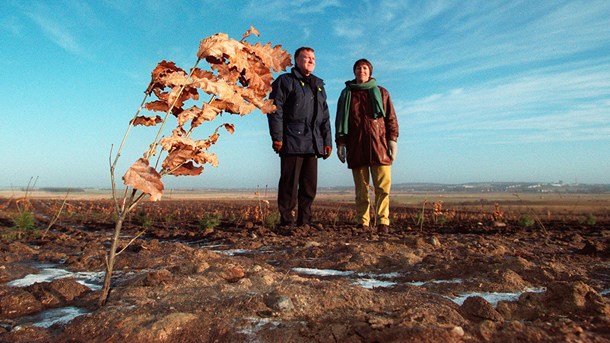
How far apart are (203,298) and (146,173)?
2.27ft

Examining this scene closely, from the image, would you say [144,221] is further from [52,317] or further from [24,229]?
[52,317]

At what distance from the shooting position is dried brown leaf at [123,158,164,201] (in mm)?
1705

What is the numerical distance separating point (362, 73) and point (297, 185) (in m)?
1.71

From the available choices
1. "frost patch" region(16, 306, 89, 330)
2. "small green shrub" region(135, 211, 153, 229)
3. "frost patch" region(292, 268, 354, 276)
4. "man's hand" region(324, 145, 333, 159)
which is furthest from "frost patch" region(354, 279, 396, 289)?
"small green shrub" region(135, 211, 153, 229)

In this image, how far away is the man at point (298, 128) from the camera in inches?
210

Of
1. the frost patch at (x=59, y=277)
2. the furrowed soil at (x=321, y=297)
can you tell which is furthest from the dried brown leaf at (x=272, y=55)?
the frost patch at (x=59, y=277)

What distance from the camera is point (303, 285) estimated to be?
7.00ft

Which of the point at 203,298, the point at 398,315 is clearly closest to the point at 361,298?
the point at 398,315

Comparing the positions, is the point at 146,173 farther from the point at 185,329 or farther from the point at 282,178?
the point at 282,178

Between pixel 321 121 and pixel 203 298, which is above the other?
pixel 321 121

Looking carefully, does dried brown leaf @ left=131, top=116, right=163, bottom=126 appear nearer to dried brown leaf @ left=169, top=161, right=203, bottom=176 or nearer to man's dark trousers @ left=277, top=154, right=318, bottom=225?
dried brown leaf @ left=169, top=161, right=203, bottom=176

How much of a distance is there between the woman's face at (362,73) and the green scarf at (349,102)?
0.06 m

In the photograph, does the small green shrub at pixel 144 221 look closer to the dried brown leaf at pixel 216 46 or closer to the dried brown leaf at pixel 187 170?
the dried brown leaf at pixel 187 170

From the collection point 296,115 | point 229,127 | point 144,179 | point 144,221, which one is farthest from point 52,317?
A: point 144,221
